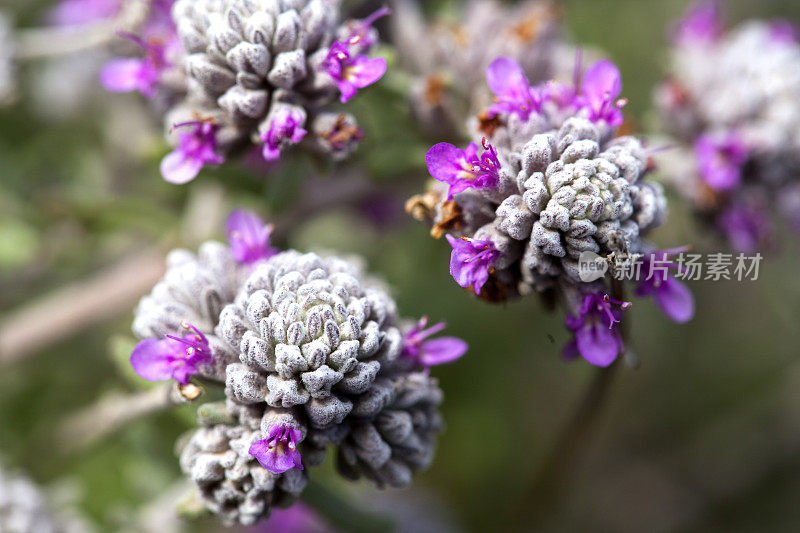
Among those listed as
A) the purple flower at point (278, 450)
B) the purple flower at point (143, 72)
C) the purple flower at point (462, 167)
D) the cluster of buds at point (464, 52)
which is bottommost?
the purple flower at point (278, 450)

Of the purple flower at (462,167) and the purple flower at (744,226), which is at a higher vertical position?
the purple flower at (744,226)

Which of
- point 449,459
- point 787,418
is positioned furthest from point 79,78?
point 787,418

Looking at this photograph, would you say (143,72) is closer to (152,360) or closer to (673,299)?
(152,360)

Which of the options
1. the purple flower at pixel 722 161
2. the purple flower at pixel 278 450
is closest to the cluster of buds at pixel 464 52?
the purple flower at pixel 722 161

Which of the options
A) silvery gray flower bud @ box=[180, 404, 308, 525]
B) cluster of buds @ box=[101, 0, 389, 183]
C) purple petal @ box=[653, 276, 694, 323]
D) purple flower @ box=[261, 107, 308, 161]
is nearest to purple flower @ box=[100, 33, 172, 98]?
cluster of buds @ box=[101, 0, 389, 183]

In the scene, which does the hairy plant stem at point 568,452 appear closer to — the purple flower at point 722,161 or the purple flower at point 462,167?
the purple flower at point 722,161

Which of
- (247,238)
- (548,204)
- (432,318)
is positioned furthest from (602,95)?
(432,318)

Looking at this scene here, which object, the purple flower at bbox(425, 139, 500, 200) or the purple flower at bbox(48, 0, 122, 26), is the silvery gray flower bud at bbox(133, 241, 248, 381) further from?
the purple flower at bbox(48, 0, 122, 26)
